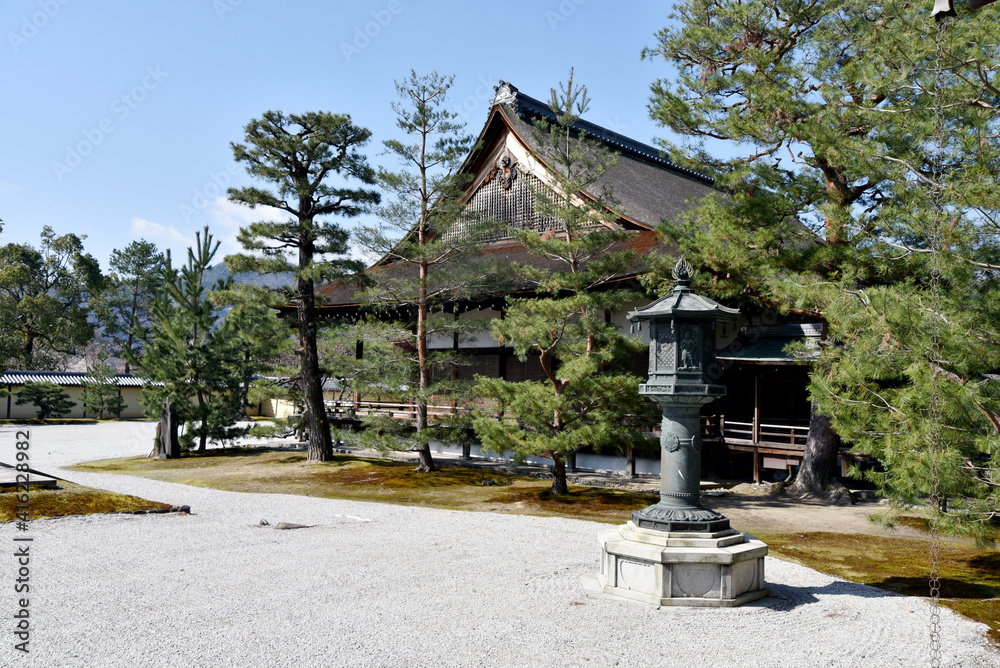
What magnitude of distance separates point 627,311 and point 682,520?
10.1 meters

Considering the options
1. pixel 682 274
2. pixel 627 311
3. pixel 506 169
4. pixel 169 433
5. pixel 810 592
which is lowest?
pixel 810 592

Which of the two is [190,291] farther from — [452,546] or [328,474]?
[452,546]

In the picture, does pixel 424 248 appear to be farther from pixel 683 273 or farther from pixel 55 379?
pixel 55 379

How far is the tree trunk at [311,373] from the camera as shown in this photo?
17859 mm

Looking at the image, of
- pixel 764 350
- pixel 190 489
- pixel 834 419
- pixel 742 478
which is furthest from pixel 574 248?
pixel 190 489

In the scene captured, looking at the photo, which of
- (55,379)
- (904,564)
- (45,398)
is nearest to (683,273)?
(904,564)

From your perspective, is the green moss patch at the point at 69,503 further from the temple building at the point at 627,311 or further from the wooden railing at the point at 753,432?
the wooden railing at the point at 753,432

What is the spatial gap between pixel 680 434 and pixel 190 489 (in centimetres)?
1099

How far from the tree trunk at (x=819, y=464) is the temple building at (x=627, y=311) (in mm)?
560

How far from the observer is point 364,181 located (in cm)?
1712

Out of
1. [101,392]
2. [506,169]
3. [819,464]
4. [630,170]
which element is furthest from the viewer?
[101,392]

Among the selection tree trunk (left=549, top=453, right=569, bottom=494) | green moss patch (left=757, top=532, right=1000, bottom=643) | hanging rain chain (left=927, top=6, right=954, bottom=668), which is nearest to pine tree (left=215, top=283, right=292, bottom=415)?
tree trunk (left=549, top=453, right=569, bottom=494)

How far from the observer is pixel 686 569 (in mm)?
6371

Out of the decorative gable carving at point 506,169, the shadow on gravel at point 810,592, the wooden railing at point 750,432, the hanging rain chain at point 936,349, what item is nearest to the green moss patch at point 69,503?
the wooden railing at point 750,432
